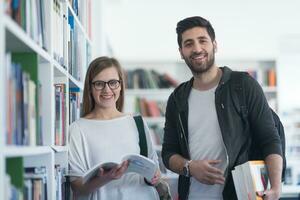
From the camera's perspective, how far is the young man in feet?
7.54

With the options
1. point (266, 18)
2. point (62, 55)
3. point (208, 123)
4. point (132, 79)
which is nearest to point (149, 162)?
point (208, 123)

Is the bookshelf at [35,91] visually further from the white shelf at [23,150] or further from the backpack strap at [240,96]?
the backpack strap at [240,96]

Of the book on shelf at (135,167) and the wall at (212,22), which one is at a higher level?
the wall at (212,22)

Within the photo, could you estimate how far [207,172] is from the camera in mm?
2275

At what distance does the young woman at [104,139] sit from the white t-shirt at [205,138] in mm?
192

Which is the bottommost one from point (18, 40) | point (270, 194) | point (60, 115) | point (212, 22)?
point (270, 194)

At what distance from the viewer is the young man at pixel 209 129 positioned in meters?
2.30

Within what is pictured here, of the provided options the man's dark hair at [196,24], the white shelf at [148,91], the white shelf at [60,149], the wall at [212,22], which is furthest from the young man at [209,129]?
the wall at [212,22]

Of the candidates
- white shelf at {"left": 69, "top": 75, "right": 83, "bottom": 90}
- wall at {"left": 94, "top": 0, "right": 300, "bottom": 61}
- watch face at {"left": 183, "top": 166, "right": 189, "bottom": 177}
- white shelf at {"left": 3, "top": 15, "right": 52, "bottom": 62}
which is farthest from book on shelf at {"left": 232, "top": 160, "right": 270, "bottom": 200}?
wall at {"left": 94, "top": 0, "right": 300, "bottom": 61}

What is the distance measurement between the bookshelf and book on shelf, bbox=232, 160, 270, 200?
0.77 m

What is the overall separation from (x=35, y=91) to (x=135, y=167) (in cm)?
56

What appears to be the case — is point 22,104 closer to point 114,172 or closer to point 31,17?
point 31,17

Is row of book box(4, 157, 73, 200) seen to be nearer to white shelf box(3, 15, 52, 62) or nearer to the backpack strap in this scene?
white shelf box(3, 15, 52, 62)

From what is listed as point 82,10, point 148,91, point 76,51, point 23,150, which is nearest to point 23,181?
point 23,150
